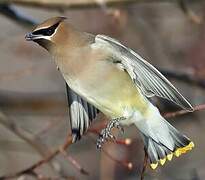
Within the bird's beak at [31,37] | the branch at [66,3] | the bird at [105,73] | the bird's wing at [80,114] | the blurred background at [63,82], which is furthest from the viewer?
the blurred background at [63,82]

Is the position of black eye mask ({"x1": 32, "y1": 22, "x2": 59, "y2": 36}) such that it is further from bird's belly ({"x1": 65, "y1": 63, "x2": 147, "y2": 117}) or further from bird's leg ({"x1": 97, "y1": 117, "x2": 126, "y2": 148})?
bird's leg ({"x1": 97, "y1": 117, "x2": 126, "y2": 148})

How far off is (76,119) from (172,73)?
129cm

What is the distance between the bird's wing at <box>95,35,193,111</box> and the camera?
7.73ft

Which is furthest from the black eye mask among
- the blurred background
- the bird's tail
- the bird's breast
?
the blurred background

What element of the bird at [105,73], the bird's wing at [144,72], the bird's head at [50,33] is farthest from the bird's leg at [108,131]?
the bird's head at [50,33]

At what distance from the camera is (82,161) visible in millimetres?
5312

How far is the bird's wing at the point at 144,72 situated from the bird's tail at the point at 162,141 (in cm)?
24

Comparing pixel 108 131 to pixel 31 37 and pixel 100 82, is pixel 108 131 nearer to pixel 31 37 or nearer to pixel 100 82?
pixel 100 82

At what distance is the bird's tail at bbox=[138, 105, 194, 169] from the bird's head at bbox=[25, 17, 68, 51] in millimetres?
490

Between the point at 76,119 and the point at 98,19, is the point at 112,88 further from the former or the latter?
the point at 98,19

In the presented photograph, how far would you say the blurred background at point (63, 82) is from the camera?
4.00m

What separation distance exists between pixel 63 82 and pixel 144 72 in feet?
10.3

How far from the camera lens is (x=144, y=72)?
2371 mm

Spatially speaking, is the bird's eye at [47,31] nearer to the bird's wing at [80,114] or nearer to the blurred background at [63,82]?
the bird's wing at [80,114]
